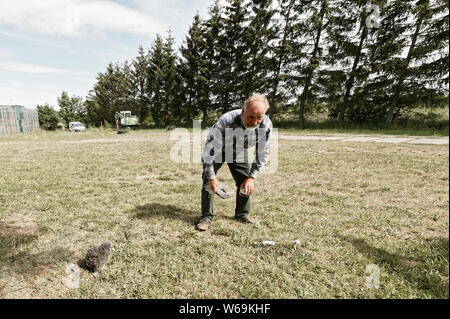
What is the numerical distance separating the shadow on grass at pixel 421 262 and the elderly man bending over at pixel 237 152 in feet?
4.77

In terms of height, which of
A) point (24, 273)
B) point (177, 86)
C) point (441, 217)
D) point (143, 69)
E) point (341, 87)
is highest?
point (143, 69)

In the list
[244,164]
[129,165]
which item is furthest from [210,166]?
[129,165]

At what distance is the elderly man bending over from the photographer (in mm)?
3021

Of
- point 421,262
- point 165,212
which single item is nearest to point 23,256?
point 165,212

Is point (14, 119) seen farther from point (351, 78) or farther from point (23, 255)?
point (351, 78)

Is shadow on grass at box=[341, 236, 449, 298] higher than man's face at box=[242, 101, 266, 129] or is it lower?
lower

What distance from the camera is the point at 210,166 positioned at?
9.94ft

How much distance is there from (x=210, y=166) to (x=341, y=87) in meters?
19.0

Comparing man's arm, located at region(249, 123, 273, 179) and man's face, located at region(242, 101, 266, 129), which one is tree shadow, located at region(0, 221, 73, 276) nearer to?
man's arm, located at region(249, 123, 273, 179)

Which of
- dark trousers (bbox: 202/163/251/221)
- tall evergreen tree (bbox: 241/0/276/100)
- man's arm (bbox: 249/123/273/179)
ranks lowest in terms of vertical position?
dark trousers (bbox: 202/163/251/221)

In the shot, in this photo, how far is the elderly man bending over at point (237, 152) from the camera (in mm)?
3021

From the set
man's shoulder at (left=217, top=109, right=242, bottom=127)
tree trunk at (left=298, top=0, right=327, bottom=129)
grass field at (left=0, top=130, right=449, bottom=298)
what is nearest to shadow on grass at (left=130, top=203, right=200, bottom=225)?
grass field at (left=0, top=130, right=449, bottom=298)

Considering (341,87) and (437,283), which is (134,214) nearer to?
(437,283)

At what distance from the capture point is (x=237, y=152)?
328cm
